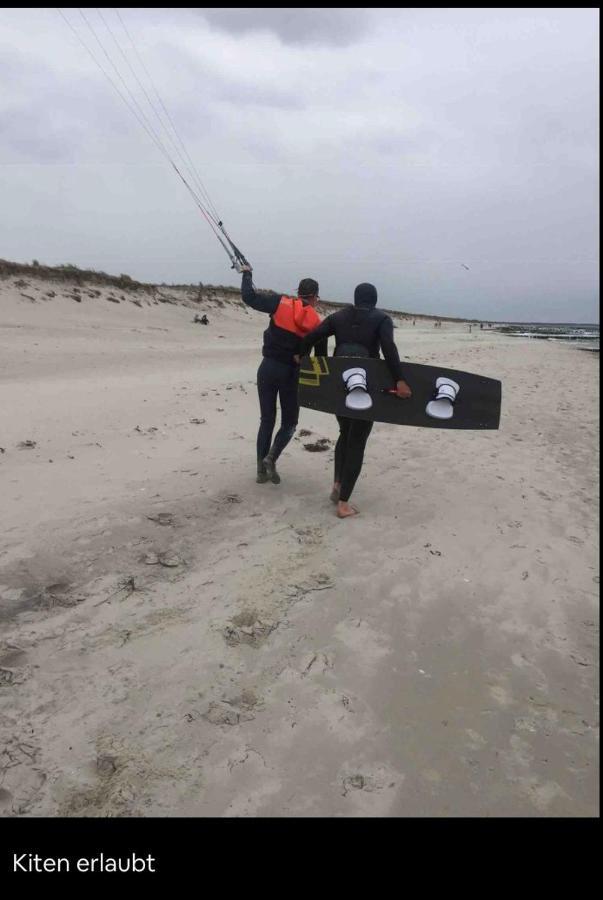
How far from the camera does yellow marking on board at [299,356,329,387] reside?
4.43 m

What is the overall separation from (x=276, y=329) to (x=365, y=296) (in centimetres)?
85

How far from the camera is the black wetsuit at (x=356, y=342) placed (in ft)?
13.6

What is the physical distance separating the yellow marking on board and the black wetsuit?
5.1 inches

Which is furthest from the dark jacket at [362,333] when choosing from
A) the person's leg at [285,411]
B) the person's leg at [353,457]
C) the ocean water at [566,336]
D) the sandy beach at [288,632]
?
the ocean water at [566,336]

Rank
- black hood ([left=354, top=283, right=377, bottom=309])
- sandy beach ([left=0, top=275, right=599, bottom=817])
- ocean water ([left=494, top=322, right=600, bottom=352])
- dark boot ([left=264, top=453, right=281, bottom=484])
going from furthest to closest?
ocean water ([left=494, top=322, right=600, bottom=352]) < dark boot ([left=264, top=453, right=281, bottom=484]) < black hood ([left=354, top=283, right=377, bottom=309]) < sandy beach ([left=0, top=275, right=599, bottom=817])

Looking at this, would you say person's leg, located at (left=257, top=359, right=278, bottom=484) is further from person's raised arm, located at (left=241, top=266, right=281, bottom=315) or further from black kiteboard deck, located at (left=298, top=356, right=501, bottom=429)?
person's raised arm, located at (left=241, top=266, right=281, bottom=315)

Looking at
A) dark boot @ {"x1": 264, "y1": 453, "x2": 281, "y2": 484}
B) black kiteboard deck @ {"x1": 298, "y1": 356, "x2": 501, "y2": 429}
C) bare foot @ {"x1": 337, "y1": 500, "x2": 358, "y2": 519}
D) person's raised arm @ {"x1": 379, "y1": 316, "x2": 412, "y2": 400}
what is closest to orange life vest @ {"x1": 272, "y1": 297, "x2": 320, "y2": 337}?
black kiteboard deck @ {"x1": 298, "y1": 356, "x2": 501, "y2": 429}

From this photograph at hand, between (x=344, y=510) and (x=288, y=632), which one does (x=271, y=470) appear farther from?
(x=288, y=632)

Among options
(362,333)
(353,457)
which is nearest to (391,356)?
(362,333)

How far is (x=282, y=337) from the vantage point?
4477mm

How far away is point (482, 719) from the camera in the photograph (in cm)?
230

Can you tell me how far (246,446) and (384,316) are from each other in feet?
8.68
